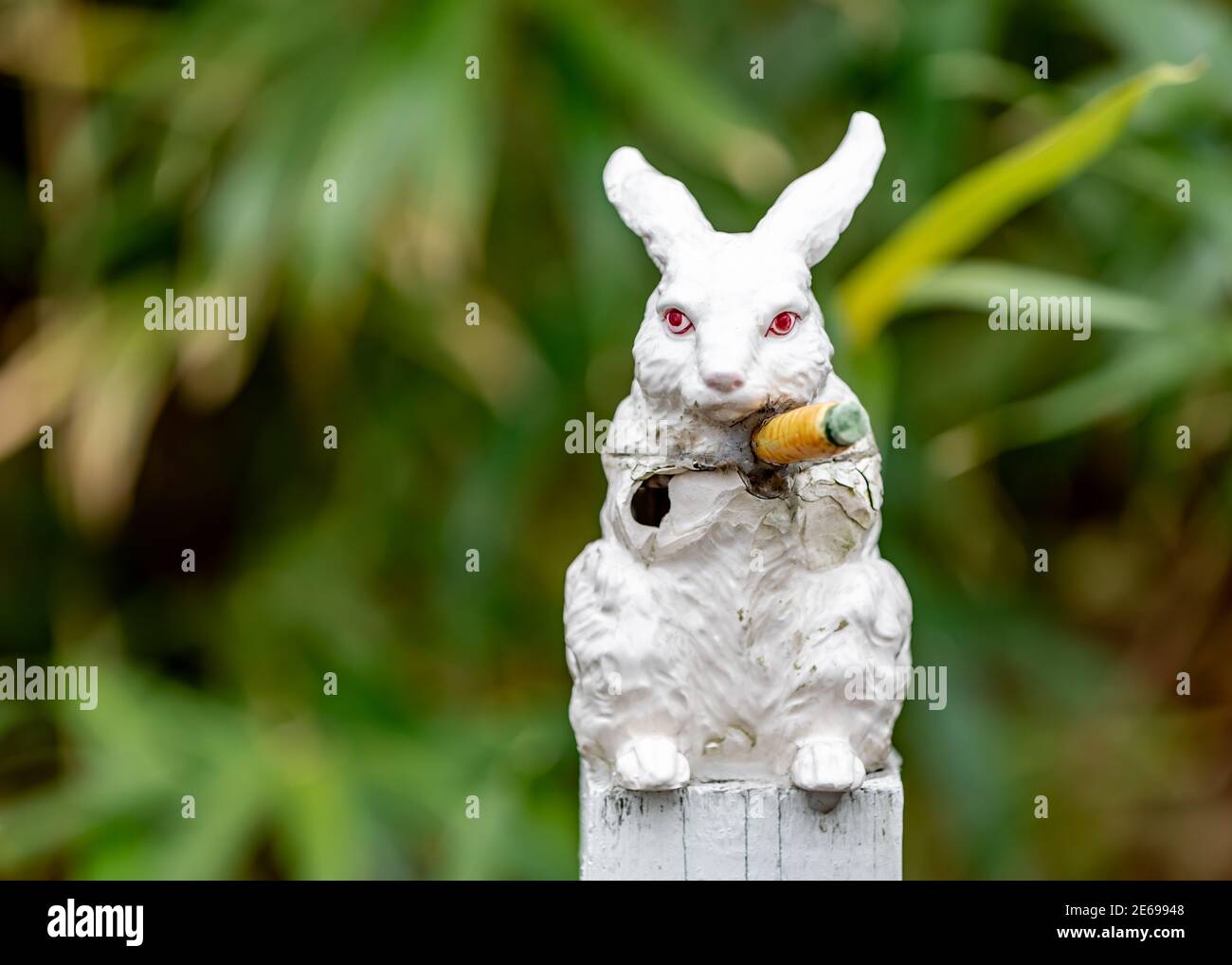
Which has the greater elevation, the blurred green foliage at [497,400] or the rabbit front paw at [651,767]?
the blurred green foliage at [497,400]

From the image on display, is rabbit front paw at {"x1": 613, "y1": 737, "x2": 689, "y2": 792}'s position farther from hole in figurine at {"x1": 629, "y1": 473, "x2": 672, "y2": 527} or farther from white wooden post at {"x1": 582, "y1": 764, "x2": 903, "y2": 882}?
hole in figurine at {"x1": 629, "y1": 473, "x2": 672, "y2": 527}

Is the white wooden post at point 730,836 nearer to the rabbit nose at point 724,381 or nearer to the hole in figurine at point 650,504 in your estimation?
the hole in figurine at point 650,504

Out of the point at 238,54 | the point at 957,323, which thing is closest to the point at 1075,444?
the point at 957,323

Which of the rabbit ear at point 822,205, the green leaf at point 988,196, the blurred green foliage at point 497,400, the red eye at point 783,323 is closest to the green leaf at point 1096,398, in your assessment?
the blurred green foliage at point 497,400

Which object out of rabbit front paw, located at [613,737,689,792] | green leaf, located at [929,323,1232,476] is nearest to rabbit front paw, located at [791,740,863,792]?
rabbit front paw, located at [613,737,689,792]

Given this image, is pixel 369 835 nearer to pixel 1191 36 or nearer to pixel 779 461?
pixel 779 461
